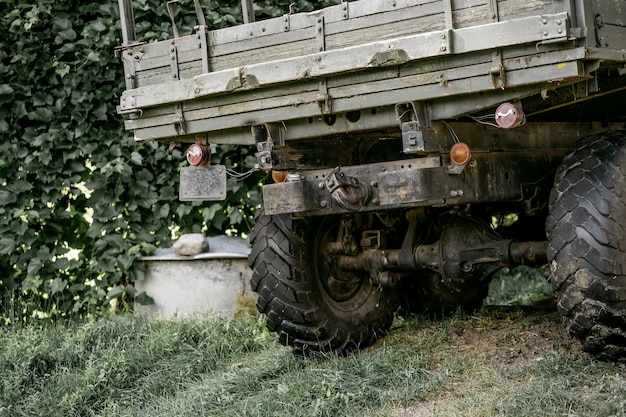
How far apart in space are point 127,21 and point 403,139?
1.88 metres

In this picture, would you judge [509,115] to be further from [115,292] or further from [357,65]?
[115,292]

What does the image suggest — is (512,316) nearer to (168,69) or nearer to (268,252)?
(268,252)

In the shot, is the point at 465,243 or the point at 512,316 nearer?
the point at 465,243

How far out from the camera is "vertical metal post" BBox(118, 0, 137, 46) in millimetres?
5559

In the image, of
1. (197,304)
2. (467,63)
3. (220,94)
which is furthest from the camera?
(197,304)

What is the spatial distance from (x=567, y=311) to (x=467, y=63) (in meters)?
1.33

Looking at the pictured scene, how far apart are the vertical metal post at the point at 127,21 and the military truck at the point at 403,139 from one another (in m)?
0.01

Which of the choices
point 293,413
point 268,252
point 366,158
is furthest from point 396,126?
point 293,413

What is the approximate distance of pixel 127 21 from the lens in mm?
5605

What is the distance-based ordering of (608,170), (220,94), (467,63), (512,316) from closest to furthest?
(467,63), (608,170), (220,94), (512,316)

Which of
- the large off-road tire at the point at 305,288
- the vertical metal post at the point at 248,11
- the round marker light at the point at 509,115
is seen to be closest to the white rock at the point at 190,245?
the large off-road tire at the point at 305,288

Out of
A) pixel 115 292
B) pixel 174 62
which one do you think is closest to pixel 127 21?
pixel 174 62

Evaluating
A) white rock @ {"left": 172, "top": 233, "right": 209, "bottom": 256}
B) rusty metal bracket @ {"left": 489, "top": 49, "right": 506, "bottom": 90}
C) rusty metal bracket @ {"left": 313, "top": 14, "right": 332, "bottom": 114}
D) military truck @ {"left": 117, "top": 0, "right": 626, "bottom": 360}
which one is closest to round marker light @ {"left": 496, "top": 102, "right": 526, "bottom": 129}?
military truck @ {"left": 117, "top": 0, "right": 626, "bottom": 360}

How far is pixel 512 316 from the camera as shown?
20.8ft
